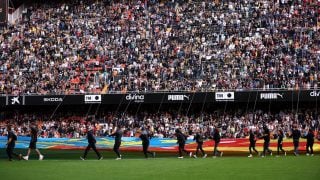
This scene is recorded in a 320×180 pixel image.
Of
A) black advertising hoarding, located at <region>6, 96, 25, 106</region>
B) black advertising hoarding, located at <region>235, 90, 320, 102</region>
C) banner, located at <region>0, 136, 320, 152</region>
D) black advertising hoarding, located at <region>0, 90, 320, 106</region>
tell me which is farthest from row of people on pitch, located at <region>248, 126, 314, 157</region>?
black advertising hoarding, located at <region>6, 96, 25, 106</region>

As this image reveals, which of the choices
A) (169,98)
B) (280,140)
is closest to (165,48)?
(169,98)

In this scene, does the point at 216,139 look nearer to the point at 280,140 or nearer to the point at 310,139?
the point at 280,140

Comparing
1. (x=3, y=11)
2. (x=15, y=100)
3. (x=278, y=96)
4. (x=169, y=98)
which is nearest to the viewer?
(x=3, y=11)

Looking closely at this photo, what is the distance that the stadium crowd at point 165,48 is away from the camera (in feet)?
141

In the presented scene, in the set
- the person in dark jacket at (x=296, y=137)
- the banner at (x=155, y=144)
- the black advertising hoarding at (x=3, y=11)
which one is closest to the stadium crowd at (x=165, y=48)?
the banner at (x=155, y=144)

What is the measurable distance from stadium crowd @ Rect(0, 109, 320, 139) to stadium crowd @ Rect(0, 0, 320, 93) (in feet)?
6.39

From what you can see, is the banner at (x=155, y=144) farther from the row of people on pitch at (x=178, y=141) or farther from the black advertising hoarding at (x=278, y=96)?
the black advertising hoarding at (x=278, y=96)

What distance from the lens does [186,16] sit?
1976 inches

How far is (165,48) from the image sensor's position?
47.4 m

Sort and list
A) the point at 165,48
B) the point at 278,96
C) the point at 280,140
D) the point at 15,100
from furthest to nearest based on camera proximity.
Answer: the point at 165,48, the point at 15,100, the point at 278,96, the point at 280,140

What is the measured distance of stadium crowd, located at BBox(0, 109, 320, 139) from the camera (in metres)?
39.1

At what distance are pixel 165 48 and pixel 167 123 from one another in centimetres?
790

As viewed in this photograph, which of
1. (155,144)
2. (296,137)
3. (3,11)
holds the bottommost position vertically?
(155,144)

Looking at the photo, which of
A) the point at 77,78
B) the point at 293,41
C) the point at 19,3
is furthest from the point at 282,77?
the point at 19,3
